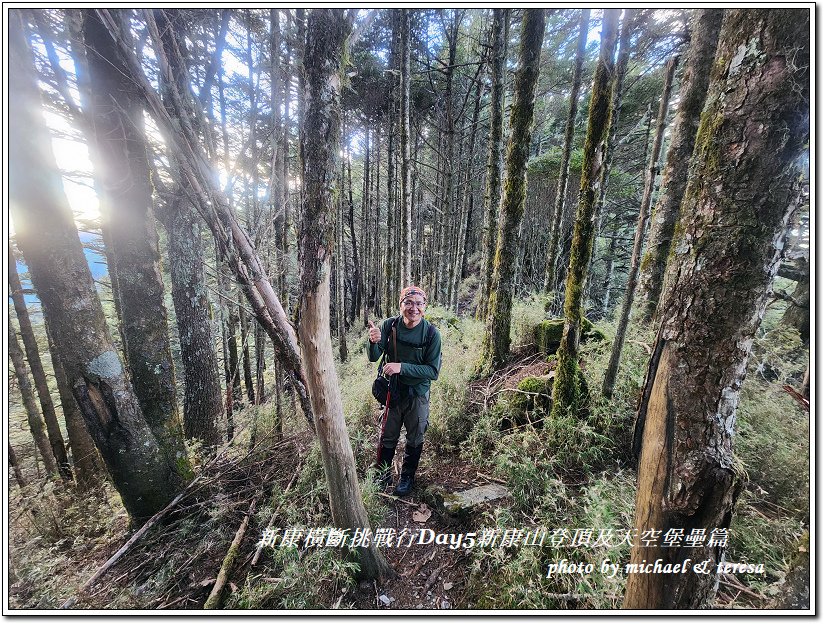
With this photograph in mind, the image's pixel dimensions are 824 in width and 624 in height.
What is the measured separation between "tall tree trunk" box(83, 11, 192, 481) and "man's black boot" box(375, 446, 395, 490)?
2.08 meters

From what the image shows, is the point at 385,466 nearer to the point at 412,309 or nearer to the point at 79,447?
the point at 412,309

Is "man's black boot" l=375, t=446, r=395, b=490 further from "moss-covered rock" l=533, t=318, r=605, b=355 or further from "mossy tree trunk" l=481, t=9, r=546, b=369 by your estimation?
"moss-covered rock" l=533, t=318, r=605, b=355

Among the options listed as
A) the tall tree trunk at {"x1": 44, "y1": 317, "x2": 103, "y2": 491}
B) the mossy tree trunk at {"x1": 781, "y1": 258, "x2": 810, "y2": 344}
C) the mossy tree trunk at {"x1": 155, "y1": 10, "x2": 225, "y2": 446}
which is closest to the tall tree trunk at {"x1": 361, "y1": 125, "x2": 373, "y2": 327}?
the mossy tree trunk at {"x1": 155, "y1": 10, "x2": 225, "y2": 446}

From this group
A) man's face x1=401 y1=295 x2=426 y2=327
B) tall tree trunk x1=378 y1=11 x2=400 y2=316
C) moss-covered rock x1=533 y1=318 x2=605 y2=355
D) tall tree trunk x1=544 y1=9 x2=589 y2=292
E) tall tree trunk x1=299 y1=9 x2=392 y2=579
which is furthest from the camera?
tall tree trunk x1=378 y1=11 x2=400 y2=316

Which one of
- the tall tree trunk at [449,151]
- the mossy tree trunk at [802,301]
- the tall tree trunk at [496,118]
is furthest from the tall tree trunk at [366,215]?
the mossy tree trunk at [802,301]

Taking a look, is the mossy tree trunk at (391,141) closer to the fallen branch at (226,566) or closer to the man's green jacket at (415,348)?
the man's green jacket at (415,348)

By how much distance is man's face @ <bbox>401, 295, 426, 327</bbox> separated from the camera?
308cm

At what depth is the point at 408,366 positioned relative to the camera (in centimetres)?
303

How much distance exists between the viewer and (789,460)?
270 centimetres

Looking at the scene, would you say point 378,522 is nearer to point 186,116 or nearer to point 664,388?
point 664,388

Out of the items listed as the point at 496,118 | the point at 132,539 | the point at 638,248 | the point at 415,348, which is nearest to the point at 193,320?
the point at 132,539

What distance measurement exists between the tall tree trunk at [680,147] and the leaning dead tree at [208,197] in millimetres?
4236

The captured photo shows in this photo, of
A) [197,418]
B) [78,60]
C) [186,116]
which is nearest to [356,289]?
[197,418]

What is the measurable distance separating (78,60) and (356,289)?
13446 mm
